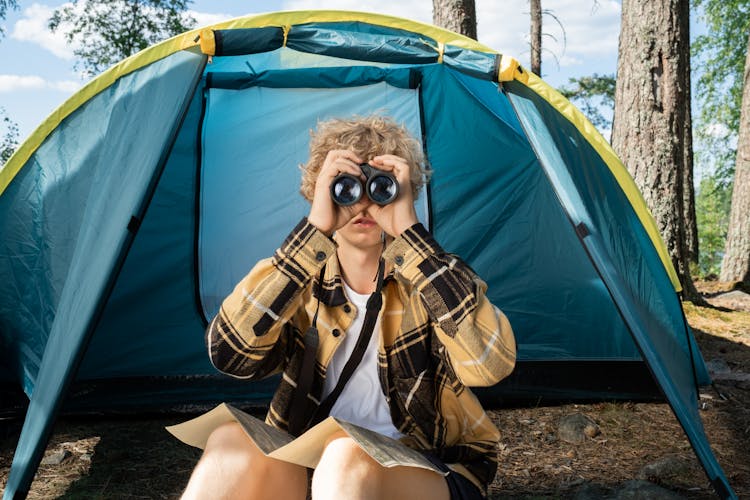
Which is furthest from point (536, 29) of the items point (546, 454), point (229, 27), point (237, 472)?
point (237, 472)

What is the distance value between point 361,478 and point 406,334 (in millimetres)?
434

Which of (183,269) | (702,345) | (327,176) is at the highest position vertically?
(327,176)

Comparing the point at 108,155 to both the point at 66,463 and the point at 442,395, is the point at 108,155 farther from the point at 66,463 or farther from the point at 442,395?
the point at 442,395

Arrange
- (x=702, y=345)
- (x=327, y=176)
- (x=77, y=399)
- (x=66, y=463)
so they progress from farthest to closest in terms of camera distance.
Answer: (x=702, y=345), (x=77, y=399), (x=66, y=463), (x=327, y=176)

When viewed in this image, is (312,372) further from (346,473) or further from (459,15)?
(459,15)

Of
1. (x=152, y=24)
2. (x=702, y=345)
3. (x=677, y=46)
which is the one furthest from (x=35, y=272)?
(x=152, y=24)

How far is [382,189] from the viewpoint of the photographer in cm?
154

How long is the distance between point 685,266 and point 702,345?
0.59 m

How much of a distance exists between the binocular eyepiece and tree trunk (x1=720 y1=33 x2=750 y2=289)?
18.5ft

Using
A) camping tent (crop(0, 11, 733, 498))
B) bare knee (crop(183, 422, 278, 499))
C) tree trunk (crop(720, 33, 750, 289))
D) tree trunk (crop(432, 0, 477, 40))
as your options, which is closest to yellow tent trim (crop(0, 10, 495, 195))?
camping tent (crop(0, 11, 733, 498))

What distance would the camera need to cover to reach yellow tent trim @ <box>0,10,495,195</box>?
6.92 ft

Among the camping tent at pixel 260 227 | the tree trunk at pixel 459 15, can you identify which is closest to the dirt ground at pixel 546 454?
the camping tent at pixel 260 227

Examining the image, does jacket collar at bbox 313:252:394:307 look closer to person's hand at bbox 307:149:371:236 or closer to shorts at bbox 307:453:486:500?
person's hand at bbox 307:149:371:236

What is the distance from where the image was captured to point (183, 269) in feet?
10.4
